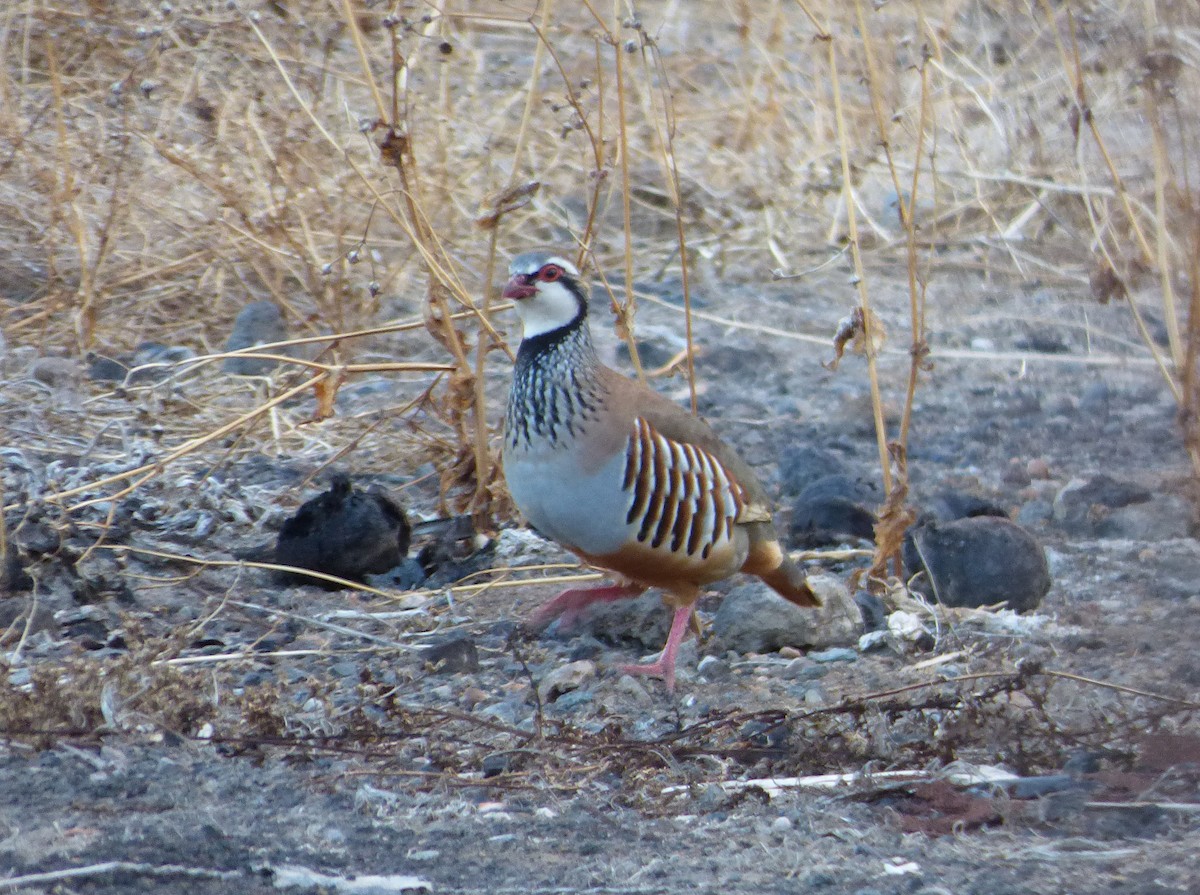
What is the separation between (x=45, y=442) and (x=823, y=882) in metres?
3.17

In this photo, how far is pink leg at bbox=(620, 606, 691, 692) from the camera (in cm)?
370

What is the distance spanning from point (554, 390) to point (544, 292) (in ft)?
0.92

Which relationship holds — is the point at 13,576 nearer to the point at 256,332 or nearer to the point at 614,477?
the point at 614,477

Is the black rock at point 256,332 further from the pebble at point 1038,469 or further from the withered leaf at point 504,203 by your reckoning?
the pebble at point 1038,469

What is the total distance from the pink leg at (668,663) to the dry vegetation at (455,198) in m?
0.50

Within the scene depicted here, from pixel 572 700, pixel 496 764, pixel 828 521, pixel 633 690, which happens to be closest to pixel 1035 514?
pixel 828 521

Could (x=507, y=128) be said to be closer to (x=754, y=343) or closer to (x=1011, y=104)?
(x=754, y=343)

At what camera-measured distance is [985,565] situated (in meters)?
4.18

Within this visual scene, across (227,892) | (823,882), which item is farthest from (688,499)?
(227,892)

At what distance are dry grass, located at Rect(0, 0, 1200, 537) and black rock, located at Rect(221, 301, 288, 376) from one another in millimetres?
94

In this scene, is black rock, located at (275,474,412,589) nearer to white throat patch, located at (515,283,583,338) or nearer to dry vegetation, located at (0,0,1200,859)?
dry vegetation, located at (0,0,1200,859)

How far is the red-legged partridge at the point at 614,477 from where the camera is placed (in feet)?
12.1

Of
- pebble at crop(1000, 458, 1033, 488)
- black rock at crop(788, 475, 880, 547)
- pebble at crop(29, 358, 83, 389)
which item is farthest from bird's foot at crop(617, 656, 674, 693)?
pebble at crop(29, 358, 83, 389)

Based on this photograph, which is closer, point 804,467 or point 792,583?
point 792,583
